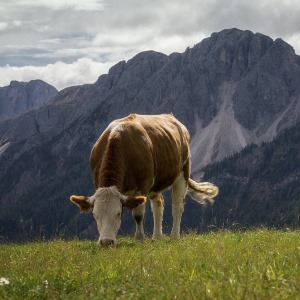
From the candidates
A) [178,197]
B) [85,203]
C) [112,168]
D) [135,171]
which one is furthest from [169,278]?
[178,197]

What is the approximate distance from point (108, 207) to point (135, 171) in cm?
190

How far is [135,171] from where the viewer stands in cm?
1510

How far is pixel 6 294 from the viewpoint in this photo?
6832 millimetres

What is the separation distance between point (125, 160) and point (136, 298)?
9.12 meters

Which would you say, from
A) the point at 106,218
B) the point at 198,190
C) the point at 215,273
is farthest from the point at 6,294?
the point at 198,190

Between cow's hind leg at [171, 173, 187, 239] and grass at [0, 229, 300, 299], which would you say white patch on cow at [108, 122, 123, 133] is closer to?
cow's hind leg at [171, 173, 187, 239]

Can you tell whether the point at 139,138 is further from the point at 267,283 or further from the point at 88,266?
the point at 267,283

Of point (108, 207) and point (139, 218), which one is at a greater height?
point (108, 207)

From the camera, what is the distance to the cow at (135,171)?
1364 centimetres

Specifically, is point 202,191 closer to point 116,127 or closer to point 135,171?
point 135,171

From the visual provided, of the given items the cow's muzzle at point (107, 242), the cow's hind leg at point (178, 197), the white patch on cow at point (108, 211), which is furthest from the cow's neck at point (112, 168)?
the cow's hind leg at point (178, 197)

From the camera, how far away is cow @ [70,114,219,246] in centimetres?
1364

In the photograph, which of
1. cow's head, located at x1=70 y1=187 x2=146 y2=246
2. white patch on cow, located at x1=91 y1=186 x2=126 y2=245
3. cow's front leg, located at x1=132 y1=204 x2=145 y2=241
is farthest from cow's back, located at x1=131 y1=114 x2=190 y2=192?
white patch on cow, located at x1=91 y1=186 x2=126 y2=245

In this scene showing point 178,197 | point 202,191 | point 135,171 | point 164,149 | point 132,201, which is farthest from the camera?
point 202,191
